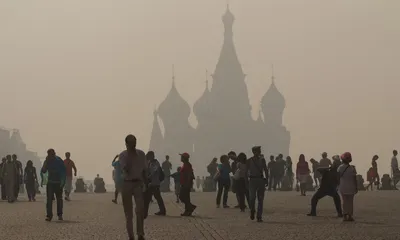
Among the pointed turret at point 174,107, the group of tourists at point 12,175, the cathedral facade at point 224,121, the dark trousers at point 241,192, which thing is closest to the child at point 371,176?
the group of tourists at point 12,175

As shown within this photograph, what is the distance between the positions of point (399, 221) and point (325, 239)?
15.2ft

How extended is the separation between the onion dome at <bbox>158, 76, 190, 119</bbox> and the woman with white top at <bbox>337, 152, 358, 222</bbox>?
173 m

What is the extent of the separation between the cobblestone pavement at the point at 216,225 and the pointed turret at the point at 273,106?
166 m

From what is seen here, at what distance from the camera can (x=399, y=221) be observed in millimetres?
19094

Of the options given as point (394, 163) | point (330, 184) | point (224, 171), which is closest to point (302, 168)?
point (394, 163)

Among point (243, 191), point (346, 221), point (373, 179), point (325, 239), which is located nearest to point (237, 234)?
point (325, 239)

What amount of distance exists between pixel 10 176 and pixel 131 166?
17666 millimetres

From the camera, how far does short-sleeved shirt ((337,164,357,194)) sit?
19.8 metres

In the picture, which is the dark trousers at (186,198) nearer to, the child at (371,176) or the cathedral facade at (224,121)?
the child at (371,176)

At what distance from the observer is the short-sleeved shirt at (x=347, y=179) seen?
65.0 feet

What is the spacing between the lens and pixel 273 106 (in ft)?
630

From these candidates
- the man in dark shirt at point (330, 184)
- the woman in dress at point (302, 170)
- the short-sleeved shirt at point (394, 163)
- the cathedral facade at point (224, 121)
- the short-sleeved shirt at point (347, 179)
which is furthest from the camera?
the cathedral facade at point (224, 121)

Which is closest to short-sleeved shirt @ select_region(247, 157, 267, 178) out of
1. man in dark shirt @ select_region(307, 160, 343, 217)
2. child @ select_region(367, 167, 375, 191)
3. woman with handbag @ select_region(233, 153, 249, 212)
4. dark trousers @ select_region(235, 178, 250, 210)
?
man in dark shirt @ select_region(307, 160, 343, 217)

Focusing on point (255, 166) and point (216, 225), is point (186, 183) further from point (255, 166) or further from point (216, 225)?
point (216, 225)
